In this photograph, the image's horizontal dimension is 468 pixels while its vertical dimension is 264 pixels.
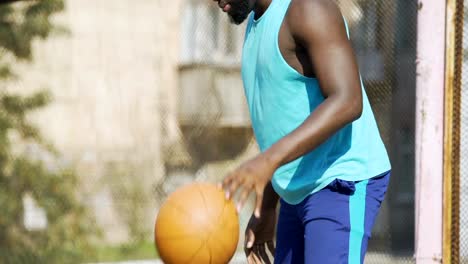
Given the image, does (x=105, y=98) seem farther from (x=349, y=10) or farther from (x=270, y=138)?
(x=270, y=138)

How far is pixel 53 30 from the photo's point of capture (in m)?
9.81

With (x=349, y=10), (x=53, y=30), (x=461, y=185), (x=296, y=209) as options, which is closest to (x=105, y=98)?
(x=53, y=30)

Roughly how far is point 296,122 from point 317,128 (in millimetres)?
426

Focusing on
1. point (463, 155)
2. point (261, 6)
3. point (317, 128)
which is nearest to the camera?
point (317, 128)

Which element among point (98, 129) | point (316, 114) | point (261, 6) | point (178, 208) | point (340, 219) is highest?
point (261, 6)

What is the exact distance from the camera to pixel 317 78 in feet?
10.3

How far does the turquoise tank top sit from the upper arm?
17 cm

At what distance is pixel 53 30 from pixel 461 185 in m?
5.90

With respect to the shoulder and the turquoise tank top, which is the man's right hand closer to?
the turquoise tank top

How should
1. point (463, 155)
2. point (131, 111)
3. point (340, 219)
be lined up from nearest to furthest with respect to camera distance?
point (340, 219), point (463, 155), point (131, 111)

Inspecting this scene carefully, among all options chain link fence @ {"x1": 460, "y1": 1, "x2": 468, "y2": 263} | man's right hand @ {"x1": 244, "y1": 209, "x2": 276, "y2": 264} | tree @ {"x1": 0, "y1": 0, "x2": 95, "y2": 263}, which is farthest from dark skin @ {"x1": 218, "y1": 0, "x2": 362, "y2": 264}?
tree @ {"x1": 0, "y1": 0, "x2": 95, "y2": 263}

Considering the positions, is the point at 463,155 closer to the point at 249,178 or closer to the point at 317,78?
the point at 317,78

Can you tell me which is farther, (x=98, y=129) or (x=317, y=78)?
(x=98, y=129)

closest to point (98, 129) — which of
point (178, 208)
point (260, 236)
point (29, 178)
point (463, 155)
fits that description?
point (29, 178)
